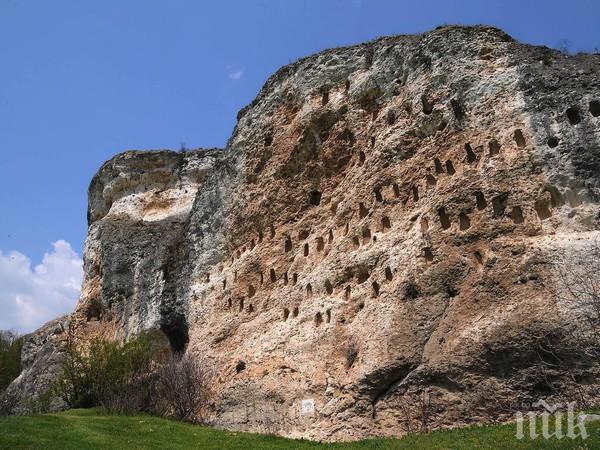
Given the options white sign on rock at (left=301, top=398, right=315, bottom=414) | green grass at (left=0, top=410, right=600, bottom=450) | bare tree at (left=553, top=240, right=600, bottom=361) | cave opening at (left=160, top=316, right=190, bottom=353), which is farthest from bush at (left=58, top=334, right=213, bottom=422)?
bare tree at (left=553, top=240, right=600, bottom=361)

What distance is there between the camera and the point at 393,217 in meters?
18.8

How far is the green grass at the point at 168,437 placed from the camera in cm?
1184

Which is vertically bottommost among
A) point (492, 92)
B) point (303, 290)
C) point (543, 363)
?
point (543, 363)

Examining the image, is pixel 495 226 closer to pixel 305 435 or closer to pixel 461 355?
pixel 461 355

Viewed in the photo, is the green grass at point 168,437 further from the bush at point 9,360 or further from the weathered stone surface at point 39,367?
the bush at point 9,360

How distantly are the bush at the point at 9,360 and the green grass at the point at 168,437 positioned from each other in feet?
83.4

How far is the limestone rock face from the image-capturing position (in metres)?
14.8

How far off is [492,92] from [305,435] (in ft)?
36.8

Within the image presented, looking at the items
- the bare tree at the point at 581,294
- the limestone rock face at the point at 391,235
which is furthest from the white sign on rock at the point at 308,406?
the bare tree at the point at 581,294

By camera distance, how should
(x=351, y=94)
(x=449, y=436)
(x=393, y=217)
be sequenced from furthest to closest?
(x=351, y=94) → (x=393, y=217) → (x=449, y=436)

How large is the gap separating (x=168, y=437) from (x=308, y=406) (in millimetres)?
4121

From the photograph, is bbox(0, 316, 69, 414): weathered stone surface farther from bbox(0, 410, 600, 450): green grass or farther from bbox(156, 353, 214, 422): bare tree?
bbox(0, 410, 600, 450): green grass

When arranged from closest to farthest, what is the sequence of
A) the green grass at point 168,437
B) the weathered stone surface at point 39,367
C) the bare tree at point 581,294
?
1. the green grass at point 168,437
2. the bare tree at point 581,294
3. the weathered stone surface at point 39,367

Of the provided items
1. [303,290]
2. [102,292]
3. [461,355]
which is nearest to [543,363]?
[461,355]
